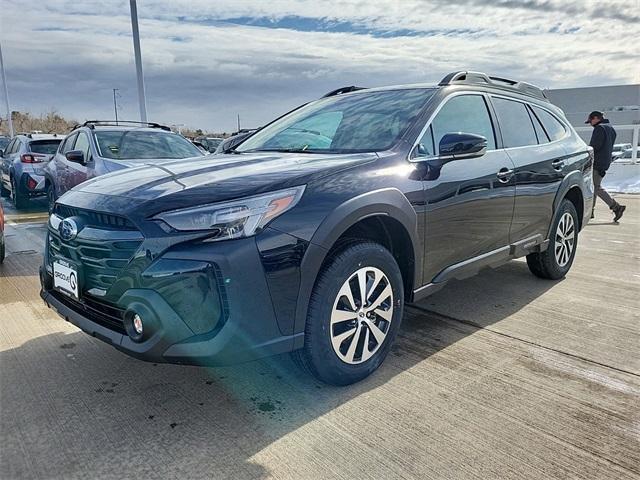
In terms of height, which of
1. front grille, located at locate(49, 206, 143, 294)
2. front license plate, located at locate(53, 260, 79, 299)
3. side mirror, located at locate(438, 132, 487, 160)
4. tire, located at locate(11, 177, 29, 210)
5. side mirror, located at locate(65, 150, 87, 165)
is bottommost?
tire, located at locate(11, 177, 29, 210)

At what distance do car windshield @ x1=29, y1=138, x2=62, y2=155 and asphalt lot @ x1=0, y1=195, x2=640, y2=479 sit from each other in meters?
7.48

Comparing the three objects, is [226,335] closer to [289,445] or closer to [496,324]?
[289,445]

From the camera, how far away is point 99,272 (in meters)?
2.44

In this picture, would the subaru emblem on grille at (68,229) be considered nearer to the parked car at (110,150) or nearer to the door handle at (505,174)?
the door handle at (505,174)

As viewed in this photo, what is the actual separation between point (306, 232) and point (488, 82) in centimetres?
246

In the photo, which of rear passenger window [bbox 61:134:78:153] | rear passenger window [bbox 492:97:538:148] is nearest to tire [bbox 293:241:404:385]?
rear passenger window [bbox 492:97:538:148]

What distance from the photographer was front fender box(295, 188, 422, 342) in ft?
8.00

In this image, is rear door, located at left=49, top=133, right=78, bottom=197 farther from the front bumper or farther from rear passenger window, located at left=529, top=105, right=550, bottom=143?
rear passenger window, located at left=529, top=105, right=550, bottom=143

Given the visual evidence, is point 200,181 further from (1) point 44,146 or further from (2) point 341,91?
(1) point 44,146

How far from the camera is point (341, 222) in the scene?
Answer: 2555mm

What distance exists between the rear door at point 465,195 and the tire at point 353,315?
419mm

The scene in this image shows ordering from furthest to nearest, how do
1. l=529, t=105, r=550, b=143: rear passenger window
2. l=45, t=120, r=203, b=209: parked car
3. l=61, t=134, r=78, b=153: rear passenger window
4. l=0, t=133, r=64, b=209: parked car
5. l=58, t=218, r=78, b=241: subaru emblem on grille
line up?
1. l=0, t=133, r=64, b=209: parked car
2. l=61, t=134, r=78, b=153: rear passenger window
3. l=45, t=120, r=203, b=209: parked car
4. l=529, t=105, r=550, b=143: rear passenger window
5. l=58, t=218, r=78, b=241: subaru emblem on grille

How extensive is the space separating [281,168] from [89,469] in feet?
5.42

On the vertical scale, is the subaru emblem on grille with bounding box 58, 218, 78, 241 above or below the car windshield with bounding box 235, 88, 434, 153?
below
